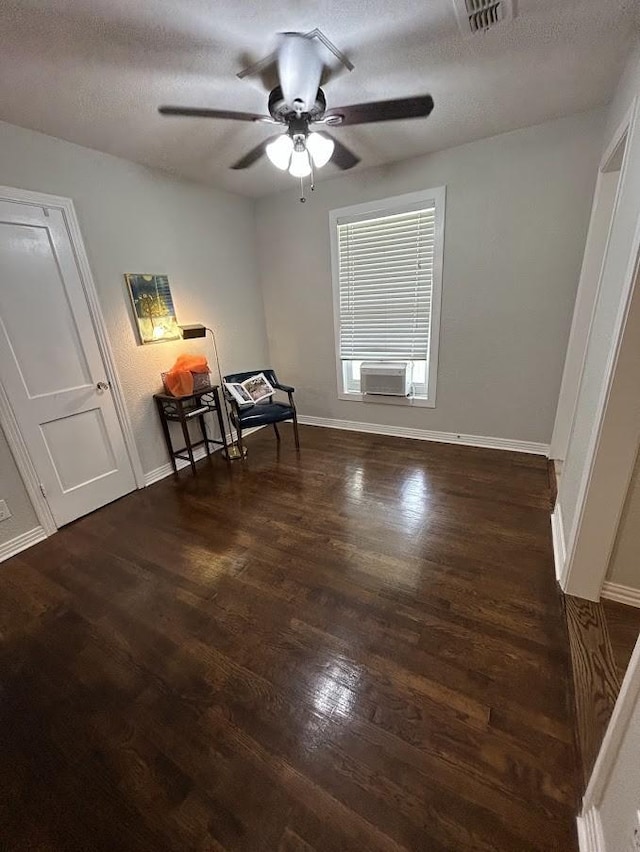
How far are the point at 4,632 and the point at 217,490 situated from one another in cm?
145

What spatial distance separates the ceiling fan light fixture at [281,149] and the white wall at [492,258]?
1632mm

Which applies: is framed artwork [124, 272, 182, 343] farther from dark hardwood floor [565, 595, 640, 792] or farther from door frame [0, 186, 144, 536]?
dark hardwood floor [565, 595, 640, 792]

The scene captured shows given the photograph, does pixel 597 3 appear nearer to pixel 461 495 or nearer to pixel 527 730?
pixel 461 495

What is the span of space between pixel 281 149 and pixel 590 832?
9.22ft

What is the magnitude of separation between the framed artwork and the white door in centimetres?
38

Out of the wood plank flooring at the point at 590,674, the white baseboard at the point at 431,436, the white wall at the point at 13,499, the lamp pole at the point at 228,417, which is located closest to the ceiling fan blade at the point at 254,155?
the lamp pole at the point at 228,417

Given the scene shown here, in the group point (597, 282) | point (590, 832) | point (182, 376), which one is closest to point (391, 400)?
point (597, 282)

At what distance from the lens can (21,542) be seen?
2.25 meters

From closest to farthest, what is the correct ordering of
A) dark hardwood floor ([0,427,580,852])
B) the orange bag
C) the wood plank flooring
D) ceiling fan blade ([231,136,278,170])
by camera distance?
dark hardwood floor ([0,427,580,852])
the wood plank flooring
ceiling fan blade ([231,136,278,170])
the orange bag

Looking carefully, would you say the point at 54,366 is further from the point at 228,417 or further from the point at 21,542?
the point at 228,417

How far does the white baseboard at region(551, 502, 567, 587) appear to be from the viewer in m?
1.74

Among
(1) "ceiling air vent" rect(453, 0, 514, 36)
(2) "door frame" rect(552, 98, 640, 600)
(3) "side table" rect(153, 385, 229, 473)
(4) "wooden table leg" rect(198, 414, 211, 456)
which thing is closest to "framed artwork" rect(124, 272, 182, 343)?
(3) "side table" rect(153, 385, 229, 473)

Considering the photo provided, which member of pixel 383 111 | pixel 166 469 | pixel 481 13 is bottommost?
pixel 166 469

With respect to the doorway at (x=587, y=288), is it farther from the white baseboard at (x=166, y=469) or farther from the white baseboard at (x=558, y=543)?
the white baseboard at (x=166, y=469)
